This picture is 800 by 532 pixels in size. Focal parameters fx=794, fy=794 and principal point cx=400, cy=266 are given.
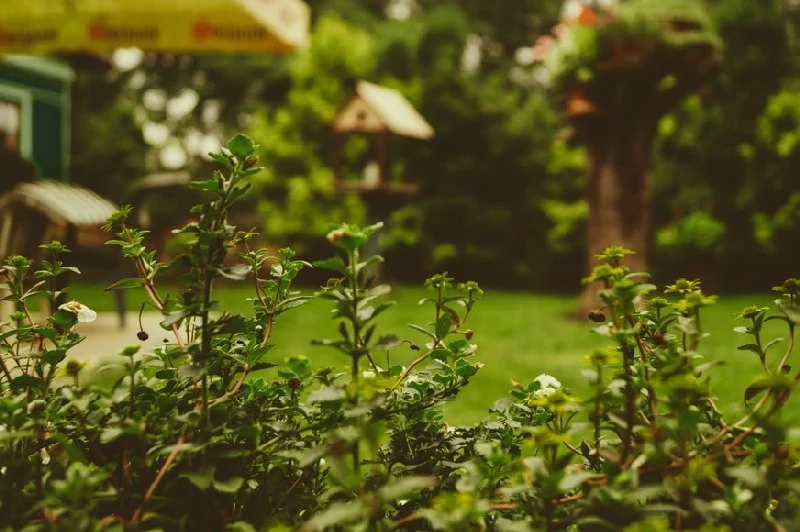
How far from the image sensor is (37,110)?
10219 millimetres

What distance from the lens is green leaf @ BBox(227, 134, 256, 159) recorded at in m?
1.07

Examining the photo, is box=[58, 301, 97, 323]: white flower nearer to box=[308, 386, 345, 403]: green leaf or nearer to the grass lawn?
box=[308, 386, 345, 403]: green leaf

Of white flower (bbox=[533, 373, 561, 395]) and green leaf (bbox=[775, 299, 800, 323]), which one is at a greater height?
green leaf (bbox=[775, 299, 800, 323])

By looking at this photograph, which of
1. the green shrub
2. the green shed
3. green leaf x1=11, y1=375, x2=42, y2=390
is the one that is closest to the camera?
the green shrub

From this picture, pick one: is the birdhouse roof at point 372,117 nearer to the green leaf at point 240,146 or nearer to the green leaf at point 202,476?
the green leaf at point 240,146

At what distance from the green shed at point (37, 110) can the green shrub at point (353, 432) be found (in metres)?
9.19

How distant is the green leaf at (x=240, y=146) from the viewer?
3.52 feet

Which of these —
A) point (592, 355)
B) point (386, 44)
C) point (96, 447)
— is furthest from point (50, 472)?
point (386, 44)

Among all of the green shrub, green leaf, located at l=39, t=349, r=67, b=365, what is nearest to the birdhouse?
the green shrub

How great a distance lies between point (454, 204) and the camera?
1223 cm

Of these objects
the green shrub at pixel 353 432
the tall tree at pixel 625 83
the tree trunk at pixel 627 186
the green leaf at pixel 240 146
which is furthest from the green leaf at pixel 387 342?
the tree trunk at pixel 627 186

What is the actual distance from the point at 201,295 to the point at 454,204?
11245mm

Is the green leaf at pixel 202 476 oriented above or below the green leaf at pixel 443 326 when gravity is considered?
below

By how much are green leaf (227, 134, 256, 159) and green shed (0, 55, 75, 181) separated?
9292 millimetres
